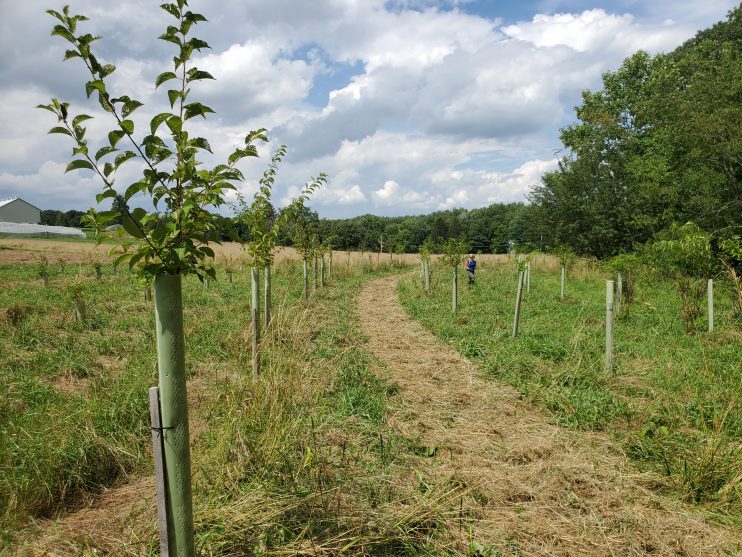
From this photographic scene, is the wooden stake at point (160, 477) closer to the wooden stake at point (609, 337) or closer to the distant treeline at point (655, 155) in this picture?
the wooden stake at point (609, 337)

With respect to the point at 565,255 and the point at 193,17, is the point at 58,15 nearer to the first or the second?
the point at 193,17

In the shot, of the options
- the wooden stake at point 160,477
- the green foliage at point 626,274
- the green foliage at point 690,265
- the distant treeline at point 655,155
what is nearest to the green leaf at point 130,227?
the wooden stake at point 160,477

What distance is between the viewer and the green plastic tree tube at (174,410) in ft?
6.53

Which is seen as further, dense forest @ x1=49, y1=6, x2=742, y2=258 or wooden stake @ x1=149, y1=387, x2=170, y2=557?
dense forest @ x1=49, y1=6, x2=742, y2=258

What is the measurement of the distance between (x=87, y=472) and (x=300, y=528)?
208 cm

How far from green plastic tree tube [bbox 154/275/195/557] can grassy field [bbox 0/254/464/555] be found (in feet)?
1.59

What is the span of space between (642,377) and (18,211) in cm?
8886

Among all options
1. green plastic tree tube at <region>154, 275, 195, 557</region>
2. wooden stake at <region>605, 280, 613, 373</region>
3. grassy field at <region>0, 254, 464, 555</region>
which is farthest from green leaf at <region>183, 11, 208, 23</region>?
wooden stake at <region>605, 280, 613, 373</region>

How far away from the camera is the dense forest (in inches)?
641

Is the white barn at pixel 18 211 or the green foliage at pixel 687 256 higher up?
the white barn at pixel 18 211

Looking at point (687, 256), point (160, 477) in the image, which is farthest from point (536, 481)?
point (687, 256)

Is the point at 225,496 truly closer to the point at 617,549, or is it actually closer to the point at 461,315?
the point at 617,549

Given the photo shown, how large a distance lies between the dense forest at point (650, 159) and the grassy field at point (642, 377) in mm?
6119

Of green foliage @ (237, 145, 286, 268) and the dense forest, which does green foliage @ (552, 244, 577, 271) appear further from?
green foliage @ (237, 145, 286, 268)
